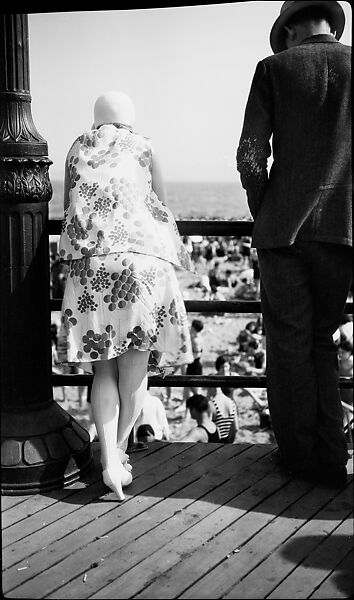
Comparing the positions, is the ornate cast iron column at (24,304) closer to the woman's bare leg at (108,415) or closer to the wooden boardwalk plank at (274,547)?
the woman's bare leg at (108,415)

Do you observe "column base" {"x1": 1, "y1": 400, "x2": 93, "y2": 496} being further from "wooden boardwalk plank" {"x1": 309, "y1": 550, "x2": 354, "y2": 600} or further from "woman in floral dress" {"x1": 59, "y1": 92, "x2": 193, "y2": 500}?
"wooden boardwalk plank" {"x1": 309, "y1": 550, "x2": 354, "y2": 600}

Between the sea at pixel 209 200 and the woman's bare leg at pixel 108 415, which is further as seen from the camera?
the sea at pixel 209 200

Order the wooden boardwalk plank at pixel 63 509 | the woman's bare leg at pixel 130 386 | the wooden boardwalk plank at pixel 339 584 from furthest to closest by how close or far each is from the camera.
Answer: the woman's bare leg at pixel 130 386 < the wooden boardwalk plank at pixel 63 509 < the wooden boardwalk plank at pixel 339 584

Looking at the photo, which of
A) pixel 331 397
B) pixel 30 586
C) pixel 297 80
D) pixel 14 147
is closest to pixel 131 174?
pixel 14 147

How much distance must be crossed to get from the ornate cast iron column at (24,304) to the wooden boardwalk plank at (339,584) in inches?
43.0

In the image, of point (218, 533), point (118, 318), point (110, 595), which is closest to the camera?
point (110, 595)

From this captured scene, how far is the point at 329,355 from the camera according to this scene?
10.5ft

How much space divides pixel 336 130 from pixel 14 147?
43.9 inches

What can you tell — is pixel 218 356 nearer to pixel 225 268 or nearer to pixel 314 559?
pixel 314 559

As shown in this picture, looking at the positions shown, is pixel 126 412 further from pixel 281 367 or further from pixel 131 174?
pixel 131 174

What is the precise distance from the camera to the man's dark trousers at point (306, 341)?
123 inches

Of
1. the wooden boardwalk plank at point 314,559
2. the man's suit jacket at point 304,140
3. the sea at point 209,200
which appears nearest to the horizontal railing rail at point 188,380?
the man's suit jacket at point 304,140

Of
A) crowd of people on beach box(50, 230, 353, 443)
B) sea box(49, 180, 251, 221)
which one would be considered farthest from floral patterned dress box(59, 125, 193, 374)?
sea box(49, 180, 251, 221)

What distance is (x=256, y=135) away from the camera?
3.07 meters
